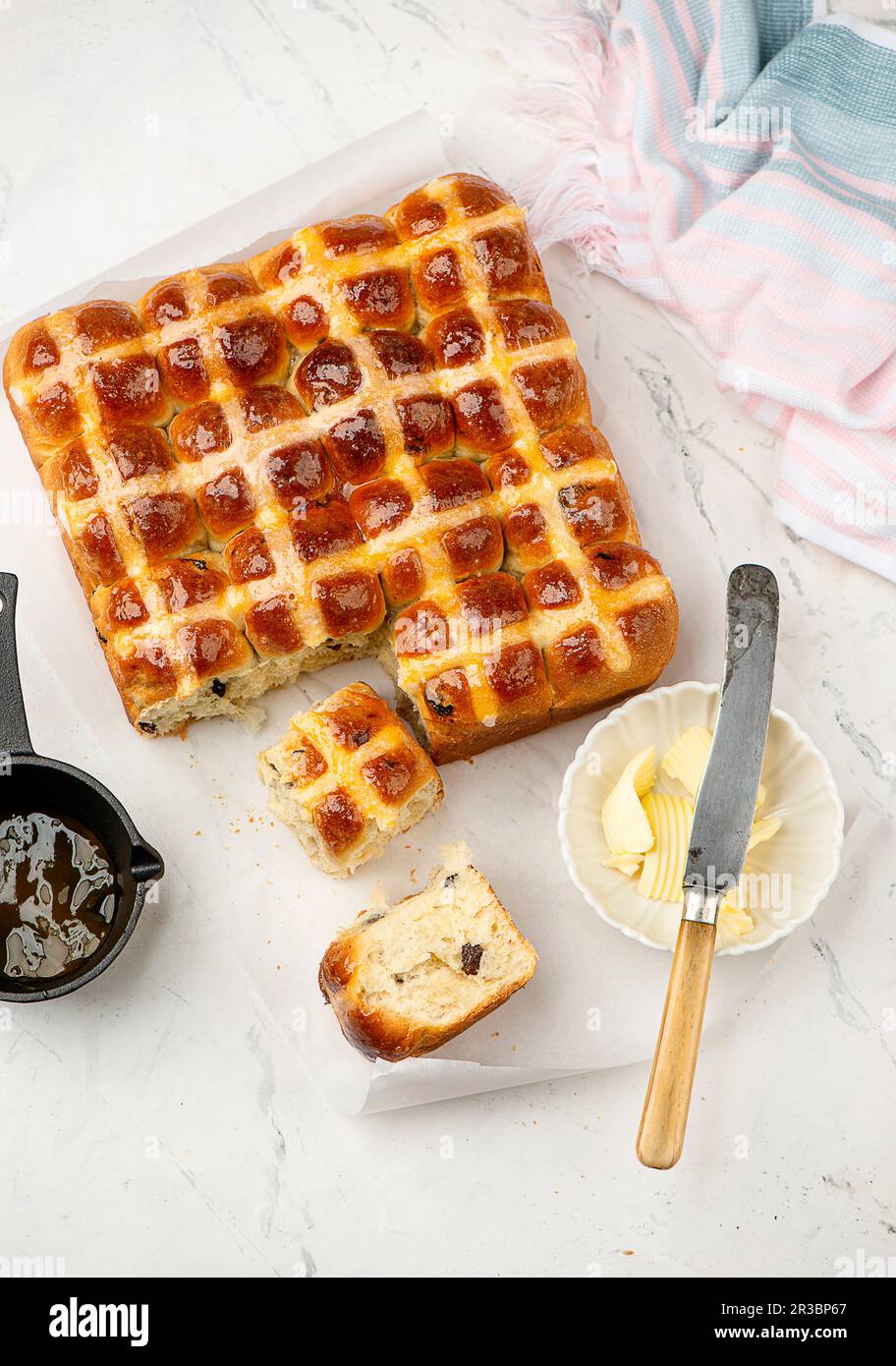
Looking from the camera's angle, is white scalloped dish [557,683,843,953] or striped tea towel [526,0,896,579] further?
striped tea towel [526,0,896,579]

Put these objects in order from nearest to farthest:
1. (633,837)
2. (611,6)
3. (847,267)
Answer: (633,837) < (847,267) < (611,6)

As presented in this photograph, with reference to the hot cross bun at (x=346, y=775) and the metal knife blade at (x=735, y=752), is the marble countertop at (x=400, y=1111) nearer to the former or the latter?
the metal knife blade at (x=735, y=752)

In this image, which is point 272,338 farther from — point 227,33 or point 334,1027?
point 334,1027

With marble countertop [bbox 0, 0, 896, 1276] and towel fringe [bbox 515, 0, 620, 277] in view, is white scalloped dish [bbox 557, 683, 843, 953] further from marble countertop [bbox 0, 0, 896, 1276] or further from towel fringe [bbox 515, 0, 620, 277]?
towel fringe [bbox 515, 0, 620, 277]

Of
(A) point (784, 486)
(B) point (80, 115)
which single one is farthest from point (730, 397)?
(B) point (80, 115)

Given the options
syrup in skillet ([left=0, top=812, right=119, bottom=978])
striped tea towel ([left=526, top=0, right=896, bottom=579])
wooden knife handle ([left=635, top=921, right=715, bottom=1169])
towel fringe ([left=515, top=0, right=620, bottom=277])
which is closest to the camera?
wooden knife handle ([left=635, top=921, right=715, bottom=1169])

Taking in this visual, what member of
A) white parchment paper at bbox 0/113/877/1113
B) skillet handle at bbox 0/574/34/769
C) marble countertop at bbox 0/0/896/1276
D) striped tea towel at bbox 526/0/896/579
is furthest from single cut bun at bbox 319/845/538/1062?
striped tea towel at bbox 526/0/896/579

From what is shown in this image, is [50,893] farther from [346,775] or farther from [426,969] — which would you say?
[426,969]
